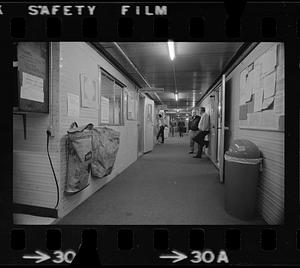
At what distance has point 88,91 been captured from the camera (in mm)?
2846

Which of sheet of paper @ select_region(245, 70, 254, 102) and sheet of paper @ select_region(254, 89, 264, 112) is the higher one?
sheet of paper @ select_region(245, 70, 254, 102)

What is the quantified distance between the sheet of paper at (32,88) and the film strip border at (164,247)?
3.72ft

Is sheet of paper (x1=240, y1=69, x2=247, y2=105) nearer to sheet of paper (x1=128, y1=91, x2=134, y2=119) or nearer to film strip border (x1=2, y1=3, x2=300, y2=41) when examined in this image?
film strip border (x1=2, y1=3, x2=300, y2=41)

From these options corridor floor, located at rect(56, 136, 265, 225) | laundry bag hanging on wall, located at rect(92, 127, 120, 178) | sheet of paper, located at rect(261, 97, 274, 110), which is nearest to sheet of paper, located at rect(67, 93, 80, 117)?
laundry bag hanging on wall, located at rect(92, 127, 120, 178)

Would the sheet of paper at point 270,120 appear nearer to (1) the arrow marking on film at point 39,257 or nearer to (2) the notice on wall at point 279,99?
(2) the notice on wall at point 279,99

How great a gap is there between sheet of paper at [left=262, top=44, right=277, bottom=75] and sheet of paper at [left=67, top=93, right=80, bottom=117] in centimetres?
226

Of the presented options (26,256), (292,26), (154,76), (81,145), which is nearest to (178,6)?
(292,26)

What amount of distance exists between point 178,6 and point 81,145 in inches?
66.0

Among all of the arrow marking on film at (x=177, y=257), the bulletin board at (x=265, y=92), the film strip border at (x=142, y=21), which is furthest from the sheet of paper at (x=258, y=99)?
the arrow marking on film at (x=177, y=257)

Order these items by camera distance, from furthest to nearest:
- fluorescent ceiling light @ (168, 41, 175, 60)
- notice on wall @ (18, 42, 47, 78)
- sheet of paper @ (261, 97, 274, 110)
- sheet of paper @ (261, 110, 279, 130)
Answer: fluorescent ceiling light @ (168, 41, 175, 60) < sheet of paper @ (261, 97, 274, 110) < sheet of paper @ (261, 110, 279, 130) < notice on wall @ (18, 42, 47, 78)

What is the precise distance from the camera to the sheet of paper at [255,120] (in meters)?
2.46

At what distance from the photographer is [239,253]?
1.66 metres

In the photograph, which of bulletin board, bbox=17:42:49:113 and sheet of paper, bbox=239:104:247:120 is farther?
sheet of paper, bbox=239:104:247:120

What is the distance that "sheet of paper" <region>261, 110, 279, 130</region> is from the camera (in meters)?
2.03
